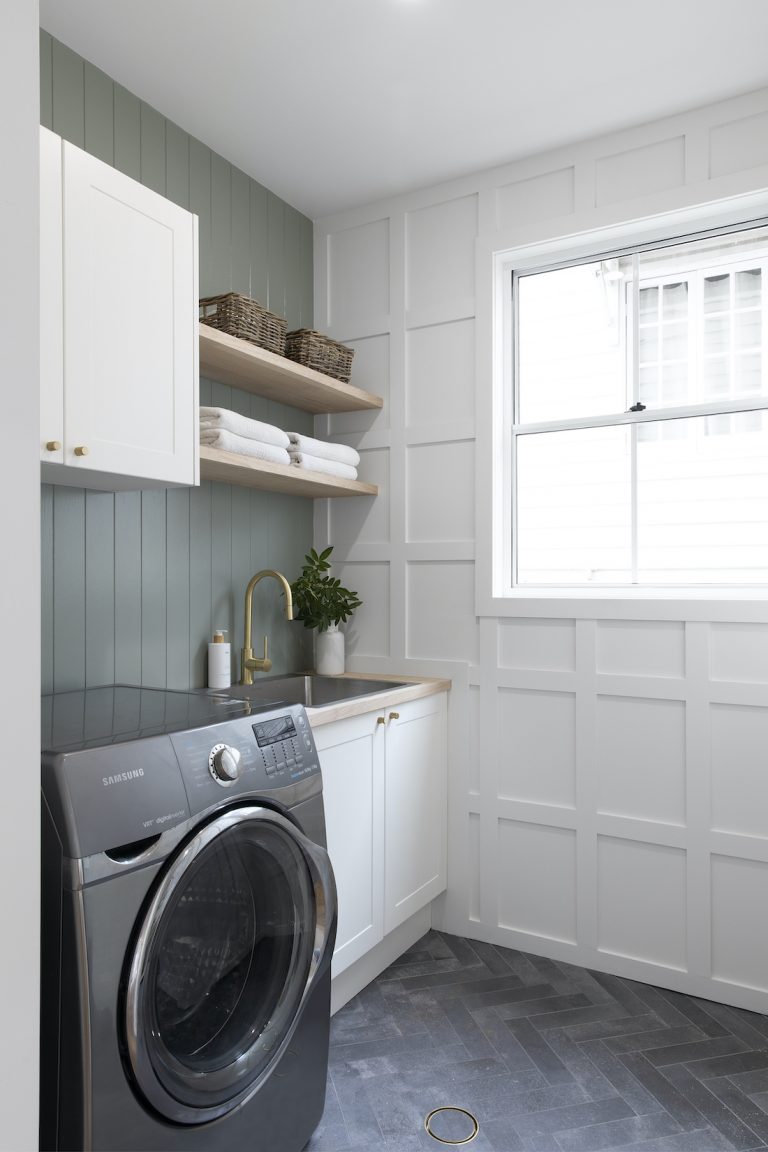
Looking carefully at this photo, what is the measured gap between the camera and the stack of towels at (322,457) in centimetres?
254

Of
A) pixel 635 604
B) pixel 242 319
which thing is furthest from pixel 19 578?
pixel 635 604

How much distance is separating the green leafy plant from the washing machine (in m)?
1.01

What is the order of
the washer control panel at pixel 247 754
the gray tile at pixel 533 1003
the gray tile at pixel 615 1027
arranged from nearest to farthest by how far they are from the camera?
the washer control panel at pixel 247 754, the gray tile at pixel 615 1027, the gray tile at pixel 533 1003

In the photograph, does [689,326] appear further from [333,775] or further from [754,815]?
[333,775]

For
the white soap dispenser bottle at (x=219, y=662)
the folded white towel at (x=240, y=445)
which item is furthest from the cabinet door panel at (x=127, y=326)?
the white soap dispenser bottle at (x=219, y=662)

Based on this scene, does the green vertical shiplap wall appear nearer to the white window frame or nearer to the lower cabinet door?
the lower cabinet door

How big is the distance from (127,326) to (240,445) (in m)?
0.55

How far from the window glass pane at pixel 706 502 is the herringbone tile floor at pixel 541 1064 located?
4.32ft

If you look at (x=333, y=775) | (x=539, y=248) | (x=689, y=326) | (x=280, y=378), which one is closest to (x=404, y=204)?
(x=539, y=248)

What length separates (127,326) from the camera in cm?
175

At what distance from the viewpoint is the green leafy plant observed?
9.27ft

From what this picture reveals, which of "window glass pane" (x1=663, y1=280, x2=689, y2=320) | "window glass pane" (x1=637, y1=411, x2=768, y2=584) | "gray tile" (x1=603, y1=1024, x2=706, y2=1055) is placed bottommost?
"gray tile" (x1=603, y1=1024, x2=706, y2=1055)

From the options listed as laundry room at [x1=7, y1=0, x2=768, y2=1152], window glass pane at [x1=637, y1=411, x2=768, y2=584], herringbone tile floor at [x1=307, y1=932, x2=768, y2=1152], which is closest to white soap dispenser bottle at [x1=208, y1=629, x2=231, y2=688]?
laundry room at [x1=7, y1=0, x2=768, y2=1152]

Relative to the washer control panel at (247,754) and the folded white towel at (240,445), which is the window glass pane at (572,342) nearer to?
the folded white towel at (240,445)
